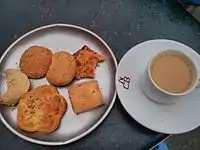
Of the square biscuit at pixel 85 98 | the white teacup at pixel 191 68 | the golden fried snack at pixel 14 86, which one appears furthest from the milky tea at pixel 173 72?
the golden fried snack at pixel 14 86

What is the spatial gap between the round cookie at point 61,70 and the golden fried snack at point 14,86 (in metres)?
0.04

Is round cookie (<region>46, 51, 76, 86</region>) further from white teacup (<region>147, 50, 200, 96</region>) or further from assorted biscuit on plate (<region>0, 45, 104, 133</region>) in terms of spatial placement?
white teacup (<region>147, 50, 200, 96</region>)

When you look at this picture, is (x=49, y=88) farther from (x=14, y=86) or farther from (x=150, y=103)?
(x=150, y=103)

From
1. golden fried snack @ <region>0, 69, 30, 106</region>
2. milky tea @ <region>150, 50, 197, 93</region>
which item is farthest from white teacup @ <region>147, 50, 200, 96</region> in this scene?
golden fried snack @ <region>0, 69, 30, 106</region>

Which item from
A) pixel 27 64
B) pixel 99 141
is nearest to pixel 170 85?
pixel 99 141

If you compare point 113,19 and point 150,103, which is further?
point 113,19

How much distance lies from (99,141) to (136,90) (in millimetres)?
108

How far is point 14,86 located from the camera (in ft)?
2.17

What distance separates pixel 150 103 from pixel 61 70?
0.16 meters

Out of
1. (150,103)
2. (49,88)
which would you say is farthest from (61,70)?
(150,103)

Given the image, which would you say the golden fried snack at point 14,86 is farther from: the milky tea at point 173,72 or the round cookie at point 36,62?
the milky tea at point 173,72

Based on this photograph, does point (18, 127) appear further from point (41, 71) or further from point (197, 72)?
point (197, 72)

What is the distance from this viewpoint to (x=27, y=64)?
0.68 metres

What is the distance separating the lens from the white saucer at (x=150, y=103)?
61 centimetres
